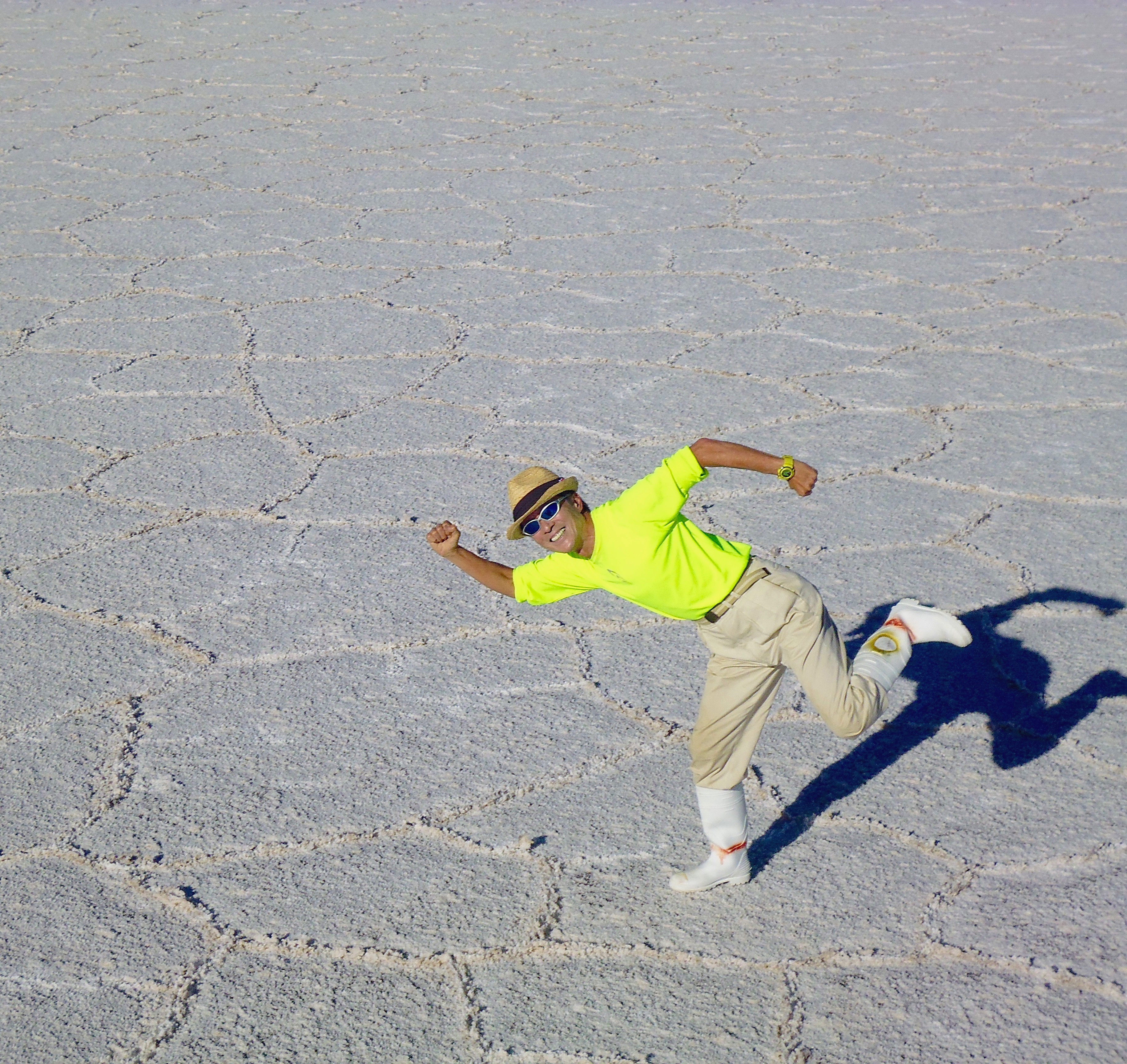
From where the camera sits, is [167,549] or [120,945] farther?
[167,549]

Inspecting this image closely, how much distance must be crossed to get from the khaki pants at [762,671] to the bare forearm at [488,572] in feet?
0.94

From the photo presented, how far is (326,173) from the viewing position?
19.7 feet

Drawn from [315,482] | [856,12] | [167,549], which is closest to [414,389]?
[315,482]

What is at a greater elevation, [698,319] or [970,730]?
[970,730]

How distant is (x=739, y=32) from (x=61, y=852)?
8.80 m

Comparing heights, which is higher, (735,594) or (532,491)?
(532,491)

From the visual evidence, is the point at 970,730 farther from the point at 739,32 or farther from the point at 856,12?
the point at 856,12

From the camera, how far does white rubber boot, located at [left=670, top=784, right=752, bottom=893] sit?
6.29 ft

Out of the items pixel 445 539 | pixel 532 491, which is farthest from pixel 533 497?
pixel 445 539

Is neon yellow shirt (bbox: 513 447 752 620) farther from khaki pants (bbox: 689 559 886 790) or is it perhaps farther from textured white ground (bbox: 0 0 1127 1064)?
textured white ground (bbox: 0 0 1127 1064)

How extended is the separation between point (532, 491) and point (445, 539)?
182 mm

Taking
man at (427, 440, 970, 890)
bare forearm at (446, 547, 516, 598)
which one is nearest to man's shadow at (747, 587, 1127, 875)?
man at (427, 440, 970, 890)

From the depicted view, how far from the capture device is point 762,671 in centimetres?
190

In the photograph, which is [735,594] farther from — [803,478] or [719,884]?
[719,884]
